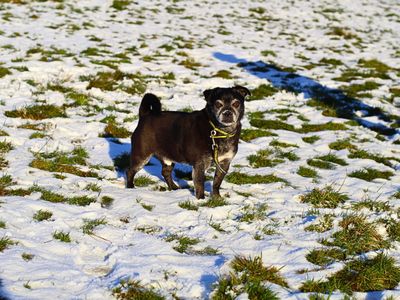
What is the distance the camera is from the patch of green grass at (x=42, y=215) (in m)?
5.59

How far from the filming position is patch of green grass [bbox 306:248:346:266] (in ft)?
16.3

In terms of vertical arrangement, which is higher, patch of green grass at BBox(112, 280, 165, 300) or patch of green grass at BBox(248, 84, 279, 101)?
patch of green grass at BBox(112, 280, 165, 300)

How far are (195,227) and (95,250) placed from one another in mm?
1482

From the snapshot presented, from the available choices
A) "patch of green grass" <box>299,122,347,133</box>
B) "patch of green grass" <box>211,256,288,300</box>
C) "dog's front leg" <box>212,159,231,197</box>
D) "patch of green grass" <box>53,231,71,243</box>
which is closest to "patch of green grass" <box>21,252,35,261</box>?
"patch of green grass" <box>53,231,71,243</box>

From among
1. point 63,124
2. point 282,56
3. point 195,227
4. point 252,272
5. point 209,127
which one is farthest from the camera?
point 282,56

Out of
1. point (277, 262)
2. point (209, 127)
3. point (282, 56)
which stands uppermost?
point (209, 127)

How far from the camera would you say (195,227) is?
5879 millimetres

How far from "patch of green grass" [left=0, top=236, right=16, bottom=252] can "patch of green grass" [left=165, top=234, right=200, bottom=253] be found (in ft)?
6.14

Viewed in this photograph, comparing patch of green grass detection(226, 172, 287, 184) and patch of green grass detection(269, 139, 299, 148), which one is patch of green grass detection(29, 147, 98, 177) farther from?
patch of green grass detection(269, 139, 299, 148)

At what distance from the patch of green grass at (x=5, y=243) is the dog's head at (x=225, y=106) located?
3.39 metres

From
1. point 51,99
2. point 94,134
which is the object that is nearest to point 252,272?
point 94,134

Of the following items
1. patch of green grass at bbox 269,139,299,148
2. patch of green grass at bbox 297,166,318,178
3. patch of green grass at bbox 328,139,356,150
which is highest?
patch of green grass at bbox 297,166,318,178

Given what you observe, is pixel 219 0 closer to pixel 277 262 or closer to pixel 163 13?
pixel 163 13

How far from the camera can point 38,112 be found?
10.3 m
